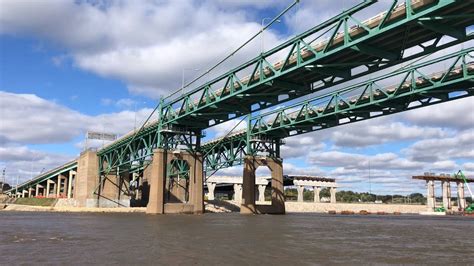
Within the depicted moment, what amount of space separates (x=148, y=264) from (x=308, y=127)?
65.4 m

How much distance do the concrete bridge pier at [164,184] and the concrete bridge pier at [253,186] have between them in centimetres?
894

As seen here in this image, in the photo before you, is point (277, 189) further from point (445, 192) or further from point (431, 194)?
point (445, 192)

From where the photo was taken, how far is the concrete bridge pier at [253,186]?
269 ft

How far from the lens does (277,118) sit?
274ft

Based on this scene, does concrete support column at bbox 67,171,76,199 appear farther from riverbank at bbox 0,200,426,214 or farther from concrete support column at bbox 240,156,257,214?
concrete support column at bbox 240,156,257,214

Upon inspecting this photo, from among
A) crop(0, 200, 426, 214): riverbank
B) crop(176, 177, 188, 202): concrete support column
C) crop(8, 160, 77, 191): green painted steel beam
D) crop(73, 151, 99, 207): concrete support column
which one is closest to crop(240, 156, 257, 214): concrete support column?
crop(176, 177, 188, 202): concrete support column

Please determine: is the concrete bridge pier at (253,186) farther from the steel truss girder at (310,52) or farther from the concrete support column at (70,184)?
the concrete support column at (70,184)

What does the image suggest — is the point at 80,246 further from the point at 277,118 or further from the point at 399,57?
the point at 277,118

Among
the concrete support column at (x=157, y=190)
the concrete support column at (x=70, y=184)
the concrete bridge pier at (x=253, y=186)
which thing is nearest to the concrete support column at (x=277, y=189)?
the concrete bridge pier at (x=253, y=186)

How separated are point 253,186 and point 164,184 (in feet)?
57.2

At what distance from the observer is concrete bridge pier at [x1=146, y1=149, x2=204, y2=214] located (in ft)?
235

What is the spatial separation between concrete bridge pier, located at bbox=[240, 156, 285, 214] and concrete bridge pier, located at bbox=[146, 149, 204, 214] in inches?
352

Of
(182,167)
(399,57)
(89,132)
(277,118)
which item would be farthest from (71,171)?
(399,57)

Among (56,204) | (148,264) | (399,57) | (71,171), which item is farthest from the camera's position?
(71,171)
